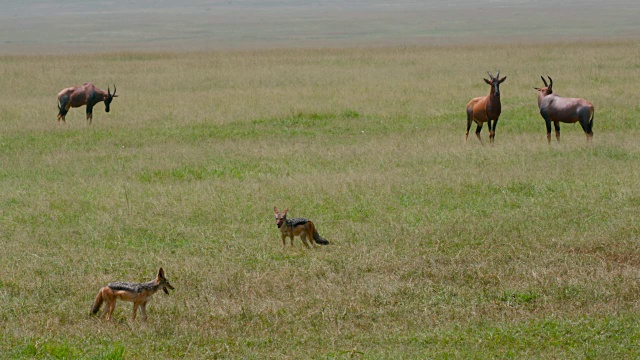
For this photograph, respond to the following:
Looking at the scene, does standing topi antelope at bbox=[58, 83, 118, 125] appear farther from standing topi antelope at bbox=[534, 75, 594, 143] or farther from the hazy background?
the hazy background

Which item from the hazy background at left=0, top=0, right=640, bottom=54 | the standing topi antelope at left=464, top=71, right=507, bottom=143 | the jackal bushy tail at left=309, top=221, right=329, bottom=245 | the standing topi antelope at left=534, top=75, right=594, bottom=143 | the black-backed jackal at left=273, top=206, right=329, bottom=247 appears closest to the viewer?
the black-backed jackal at left=273, top=206, right=329, bottom=247

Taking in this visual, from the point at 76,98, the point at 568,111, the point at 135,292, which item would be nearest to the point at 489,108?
the point at 568,111

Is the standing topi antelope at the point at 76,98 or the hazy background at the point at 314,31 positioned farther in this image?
the hazy background at the point at 314,31

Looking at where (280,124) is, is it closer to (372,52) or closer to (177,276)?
(177,276)

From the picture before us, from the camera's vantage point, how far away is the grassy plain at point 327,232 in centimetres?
766

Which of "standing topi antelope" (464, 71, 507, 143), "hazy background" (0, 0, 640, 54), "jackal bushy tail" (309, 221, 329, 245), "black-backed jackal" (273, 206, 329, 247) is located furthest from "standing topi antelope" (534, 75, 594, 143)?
"hazy background" (0, 0, 640, 54)

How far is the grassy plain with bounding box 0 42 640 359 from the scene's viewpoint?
25.1ft

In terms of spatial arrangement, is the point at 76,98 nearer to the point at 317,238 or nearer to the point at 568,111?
the point at 568,111

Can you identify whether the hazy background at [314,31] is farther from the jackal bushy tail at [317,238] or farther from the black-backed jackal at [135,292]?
the black-backed jackal at [135,292]

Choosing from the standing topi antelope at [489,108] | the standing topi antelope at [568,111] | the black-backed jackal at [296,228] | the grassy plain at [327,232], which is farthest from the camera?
the standing topi antelope at [489,108]

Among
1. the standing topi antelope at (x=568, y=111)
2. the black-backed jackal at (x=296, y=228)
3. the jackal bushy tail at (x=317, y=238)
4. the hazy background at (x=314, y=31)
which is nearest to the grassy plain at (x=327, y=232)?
the jackal bushy tail at (x=317, y=238)

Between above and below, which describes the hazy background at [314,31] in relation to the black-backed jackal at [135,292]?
below

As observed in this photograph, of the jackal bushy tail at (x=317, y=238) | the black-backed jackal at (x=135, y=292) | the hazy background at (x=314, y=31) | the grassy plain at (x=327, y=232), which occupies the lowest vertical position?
the hazy background at (x=314, y=31)

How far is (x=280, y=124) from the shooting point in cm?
2169
